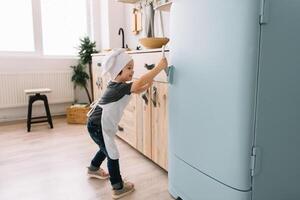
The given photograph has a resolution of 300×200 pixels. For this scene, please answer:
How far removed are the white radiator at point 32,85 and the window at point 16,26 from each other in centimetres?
46

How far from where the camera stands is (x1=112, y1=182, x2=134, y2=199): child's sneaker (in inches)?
63.6

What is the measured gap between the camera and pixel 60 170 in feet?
6.66

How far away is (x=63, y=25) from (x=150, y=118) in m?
2.73

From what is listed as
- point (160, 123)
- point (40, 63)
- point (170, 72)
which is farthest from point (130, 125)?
point (40, 63)

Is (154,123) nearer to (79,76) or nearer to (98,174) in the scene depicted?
(98,174)

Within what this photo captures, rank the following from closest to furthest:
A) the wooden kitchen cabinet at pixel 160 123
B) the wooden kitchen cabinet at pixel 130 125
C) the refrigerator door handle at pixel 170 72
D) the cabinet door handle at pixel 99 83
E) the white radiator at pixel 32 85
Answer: the refrigerator door handle at pixel 170 72 → the wooden kitchen cabinet at pixel 160 123 → the wooden kitchen cabinet at pixel 130 125 → the cabinet door handle at pixel 99 83 → the white radiator at pixel 32 85

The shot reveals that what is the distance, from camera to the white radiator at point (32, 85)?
3424 millimetres

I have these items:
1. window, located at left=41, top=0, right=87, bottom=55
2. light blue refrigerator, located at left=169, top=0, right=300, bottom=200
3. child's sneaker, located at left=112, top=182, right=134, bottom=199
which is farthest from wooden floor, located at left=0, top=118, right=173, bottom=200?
window, located at left=41, top=0, right=87, bottom=55

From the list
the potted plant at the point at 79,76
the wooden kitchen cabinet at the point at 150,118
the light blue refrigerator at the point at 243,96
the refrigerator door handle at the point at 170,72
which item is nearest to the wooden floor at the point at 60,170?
the wooden kitchen cabinet at the point at 150,118

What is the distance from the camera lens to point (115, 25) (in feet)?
12.2

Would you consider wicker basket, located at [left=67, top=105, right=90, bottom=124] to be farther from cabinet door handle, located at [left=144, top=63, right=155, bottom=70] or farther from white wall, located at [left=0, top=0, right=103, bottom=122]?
cabinet door handle, located at [left=144, top=63, right=155, bottom=70]

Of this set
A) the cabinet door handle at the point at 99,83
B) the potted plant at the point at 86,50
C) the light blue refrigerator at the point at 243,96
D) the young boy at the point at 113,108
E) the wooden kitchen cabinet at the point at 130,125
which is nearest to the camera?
the light blue refrigerator at the point at 243,96

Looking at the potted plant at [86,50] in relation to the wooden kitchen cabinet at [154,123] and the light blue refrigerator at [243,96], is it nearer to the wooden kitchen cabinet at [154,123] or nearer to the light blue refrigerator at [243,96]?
the wooden kitchen cabinet at [154,123]

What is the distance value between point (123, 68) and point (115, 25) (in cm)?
230
